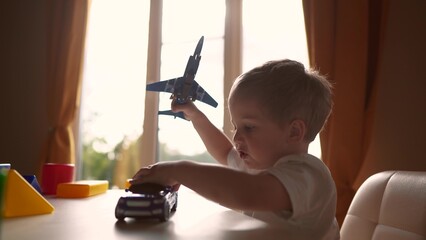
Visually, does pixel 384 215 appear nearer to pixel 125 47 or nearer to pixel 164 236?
pixel 164 236

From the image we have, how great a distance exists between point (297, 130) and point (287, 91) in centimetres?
9

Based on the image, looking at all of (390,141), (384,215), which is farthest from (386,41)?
(384,215)

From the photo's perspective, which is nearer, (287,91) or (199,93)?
(287,91)

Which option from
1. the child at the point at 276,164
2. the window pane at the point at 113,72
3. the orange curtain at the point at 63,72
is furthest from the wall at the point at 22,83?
the child at the point at 276,164

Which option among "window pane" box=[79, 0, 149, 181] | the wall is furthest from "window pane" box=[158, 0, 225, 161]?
the wall

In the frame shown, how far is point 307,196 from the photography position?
657 mm

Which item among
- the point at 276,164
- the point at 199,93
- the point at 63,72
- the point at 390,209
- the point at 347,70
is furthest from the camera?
the point at 63,72

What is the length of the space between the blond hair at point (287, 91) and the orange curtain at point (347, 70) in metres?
1.15

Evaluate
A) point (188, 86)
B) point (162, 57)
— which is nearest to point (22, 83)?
point (162, 57)

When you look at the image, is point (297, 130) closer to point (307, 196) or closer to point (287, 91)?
point (287, 91)

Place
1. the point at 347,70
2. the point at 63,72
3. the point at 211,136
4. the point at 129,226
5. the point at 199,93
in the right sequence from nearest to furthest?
the point at 129,226 < the point at 199,93 < the point at 211,136 < the point at 347,70 < the point at 63,72

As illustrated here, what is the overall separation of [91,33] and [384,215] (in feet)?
8.21

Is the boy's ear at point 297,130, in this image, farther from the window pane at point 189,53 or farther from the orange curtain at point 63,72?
the orange curtain at point 63,72

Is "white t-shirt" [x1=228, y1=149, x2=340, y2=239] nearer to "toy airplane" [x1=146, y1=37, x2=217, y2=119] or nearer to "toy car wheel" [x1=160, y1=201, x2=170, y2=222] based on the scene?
"toy car wheel" [x1=160, y1=201, x2=170, y2=222]
